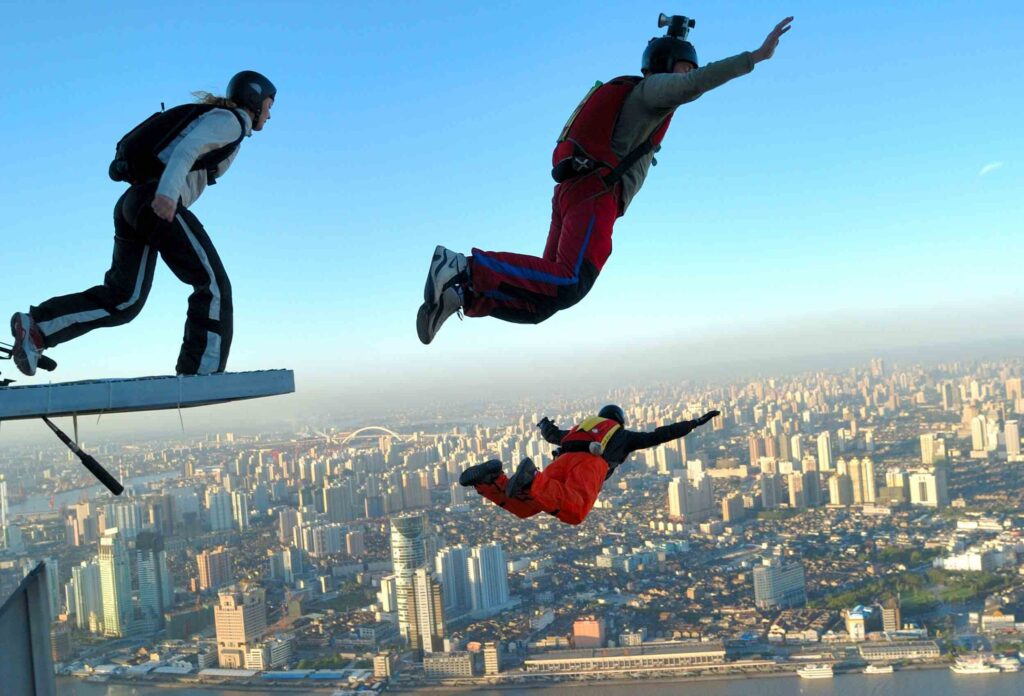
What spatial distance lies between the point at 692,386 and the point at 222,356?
1751 centimetres

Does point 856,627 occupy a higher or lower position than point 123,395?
lower

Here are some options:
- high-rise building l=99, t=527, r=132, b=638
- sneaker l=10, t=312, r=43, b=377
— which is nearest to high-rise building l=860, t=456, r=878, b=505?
high-rise building l=99, t=527, r=132, b=638

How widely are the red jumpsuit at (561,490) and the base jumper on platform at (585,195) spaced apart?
55 cm

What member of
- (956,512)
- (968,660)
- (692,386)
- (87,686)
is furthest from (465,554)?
(956,512)

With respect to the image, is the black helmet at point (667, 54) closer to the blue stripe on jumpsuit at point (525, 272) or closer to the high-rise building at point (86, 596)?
the blue stripe on jumpsuit at point (525, 272)

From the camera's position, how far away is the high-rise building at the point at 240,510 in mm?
13531

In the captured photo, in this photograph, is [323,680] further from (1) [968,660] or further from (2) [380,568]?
(1) [968,660]

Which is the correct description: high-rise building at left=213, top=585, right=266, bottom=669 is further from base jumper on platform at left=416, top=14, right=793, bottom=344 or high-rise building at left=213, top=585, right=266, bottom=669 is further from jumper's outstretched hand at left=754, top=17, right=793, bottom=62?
jumper's outstretched hand at left=754, top=17, right=793, bottom=62

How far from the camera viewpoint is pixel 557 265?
2416 mm

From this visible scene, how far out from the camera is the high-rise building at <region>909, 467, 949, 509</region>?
17.9 meters

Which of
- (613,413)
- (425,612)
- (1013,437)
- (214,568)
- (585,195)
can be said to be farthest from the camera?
(1013,437)

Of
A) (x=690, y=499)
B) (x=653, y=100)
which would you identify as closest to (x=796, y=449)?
(x=690, y=499)

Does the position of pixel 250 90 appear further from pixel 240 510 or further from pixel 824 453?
pixel 824 453

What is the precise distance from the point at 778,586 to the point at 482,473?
12.7 m
